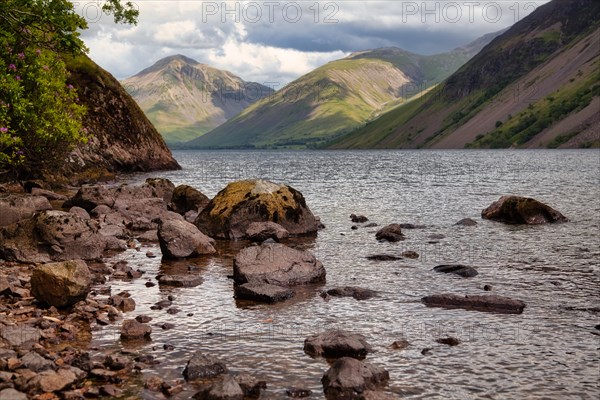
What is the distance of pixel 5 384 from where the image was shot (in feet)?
36.6

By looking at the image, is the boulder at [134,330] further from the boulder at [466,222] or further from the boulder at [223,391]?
the boulder at [466,222]

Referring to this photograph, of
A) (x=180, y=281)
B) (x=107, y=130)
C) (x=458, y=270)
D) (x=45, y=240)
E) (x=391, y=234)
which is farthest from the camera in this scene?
(x=107, y=130)

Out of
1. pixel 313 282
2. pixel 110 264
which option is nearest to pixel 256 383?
pixel 313 282

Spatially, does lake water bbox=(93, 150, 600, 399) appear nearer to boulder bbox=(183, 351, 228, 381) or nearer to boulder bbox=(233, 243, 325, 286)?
boulder bbox=(183, 351, 228, 381)

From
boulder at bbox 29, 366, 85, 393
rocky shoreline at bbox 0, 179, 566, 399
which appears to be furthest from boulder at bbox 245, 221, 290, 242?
boulder at bbox 29, 366, 85, 393

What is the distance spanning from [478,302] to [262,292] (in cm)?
712

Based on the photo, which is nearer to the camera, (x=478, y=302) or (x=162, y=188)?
(x=478, y=302)

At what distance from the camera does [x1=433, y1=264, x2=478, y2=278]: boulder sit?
23422 millimetres

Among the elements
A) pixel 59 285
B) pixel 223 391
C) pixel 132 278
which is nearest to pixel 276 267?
pixel 132 278

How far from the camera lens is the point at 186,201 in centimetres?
4428

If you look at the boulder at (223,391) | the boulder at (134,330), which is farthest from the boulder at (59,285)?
the boulder at (223,391)

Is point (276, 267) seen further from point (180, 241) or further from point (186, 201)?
point (186, 201)

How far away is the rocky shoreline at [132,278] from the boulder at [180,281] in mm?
45

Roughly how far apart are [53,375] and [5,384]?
2.82 feet
